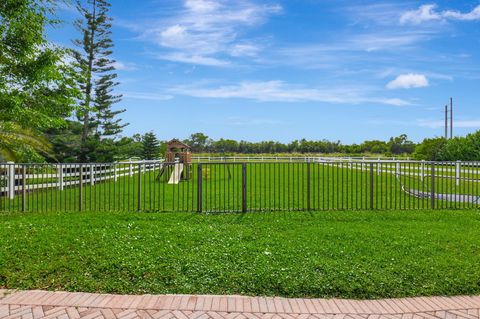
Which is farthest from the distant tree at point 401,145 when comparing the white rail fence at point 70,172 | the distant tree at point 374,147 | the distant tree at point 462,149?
the white rail fence at point 70,172

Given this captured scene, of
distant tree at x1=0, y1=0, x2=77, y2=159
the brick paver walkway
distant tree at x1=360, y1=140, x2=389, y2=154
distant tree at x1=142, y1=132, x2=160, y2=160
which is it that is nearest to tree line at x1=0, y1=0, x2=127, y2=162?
distant tree at x1=0, y1=0, x2=77, y2=159

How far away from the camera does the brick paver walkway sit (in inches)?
133

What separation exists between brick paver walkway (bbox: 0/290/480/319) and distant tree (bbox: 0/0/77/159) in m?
6.72

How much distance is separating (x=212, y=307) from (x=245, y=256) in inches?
51.5

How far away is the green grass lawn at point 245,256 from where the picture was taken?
13.0 feet

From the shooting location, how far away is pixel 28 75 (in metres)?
9.30

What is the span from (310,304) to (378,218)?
14.3 feet

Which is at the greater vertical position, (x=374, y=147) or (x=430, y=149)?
(x=374, y=147)

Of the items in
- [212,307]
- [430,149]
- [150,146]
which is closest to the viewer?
[212,307]

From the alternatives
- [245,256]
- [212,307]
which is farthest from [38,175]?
[212,307]

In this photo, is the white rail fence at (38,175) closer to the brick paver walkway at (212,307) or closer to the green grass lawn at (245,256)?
the green grass lawn at (245,256)

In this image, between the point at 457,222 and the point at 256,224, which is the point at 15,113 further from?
the point at 457,222

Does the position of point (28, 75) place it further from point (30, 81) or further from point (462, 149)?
point (462, 149)

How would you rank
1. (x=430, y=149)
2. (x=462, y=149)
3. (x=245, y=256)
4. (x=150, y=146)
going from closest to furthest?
(x=245, y=256) → (x=462, y=149) → (x=430, y=149) → (x=150, y=146)
